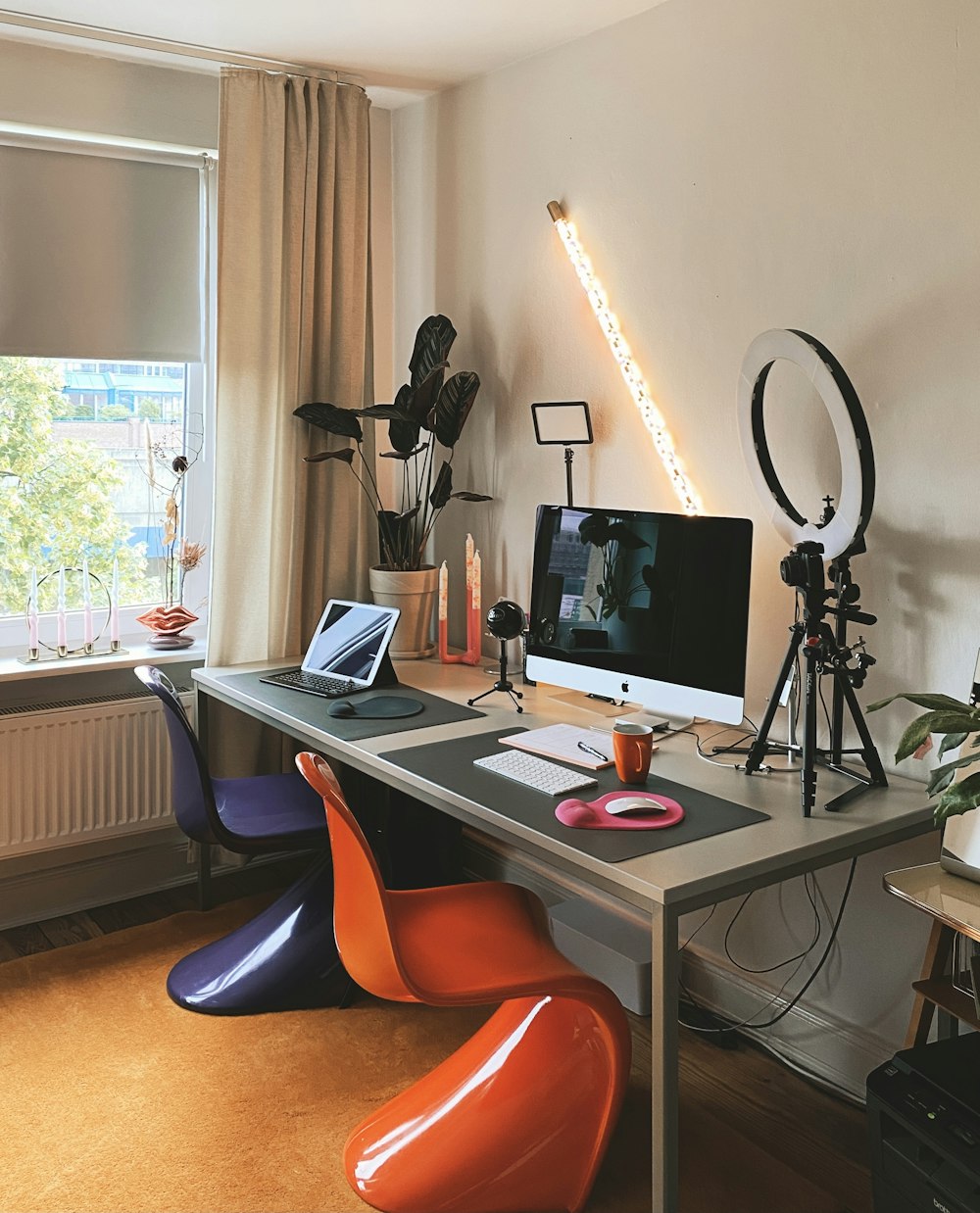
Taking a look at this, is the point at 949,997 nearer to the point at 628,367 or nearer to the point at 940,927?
the point at 940,927

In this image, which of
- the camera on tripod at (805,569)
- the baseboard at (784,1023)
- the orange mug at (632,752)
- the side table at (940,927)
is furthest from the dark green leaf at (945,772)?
the baseboard at (784,1023)

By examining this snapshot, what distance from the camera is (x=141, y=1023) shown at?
261cm

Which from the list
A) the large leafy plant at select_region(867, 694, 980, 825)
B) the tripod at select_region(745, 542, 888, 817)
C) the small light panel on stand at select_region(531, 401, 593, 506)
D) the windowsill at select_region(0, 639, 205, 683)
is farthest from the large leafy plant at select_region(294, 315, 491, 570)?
the large leafy plant at select_region(867, 694, 980, 825)

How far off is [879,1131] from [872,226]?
164 cm

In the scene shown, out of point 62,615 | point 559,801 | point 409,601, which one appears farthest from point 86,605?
point 559,801

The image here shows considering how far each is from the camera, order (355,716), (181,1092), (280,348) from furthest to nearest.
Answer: (280,348)
(355,716)
(181,1092)

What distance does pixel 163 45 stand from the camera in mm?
2926

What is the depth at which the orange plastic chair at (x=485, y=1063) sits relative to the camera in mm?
1850

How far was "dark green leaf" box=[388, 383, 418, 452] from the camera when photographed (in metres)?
3.14

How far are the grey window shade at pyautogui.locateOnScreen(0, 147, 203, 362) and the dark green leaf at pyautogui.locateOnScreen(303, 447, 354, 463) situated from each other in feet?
1.79

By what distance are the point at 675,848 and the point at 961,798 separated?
45 centimetres

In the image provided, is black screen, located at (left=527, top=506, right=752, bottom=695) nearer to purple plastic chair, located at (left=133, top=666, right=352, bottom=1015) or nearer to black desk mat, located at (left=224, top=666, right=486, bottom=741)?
black desk mat, located at (left=224, top=666, right=486, bottom=741)

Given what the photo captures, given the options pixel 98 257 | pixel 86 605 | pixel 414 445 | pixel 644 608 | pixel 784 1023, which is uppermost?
pixel 98 257

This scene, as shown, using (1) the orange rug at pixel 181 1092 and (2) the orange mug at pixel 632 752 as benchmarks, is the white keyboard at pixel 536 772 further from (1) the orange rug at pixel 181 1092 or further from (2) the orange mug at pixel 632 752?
(1) the orange rug at pixel 181 1092
